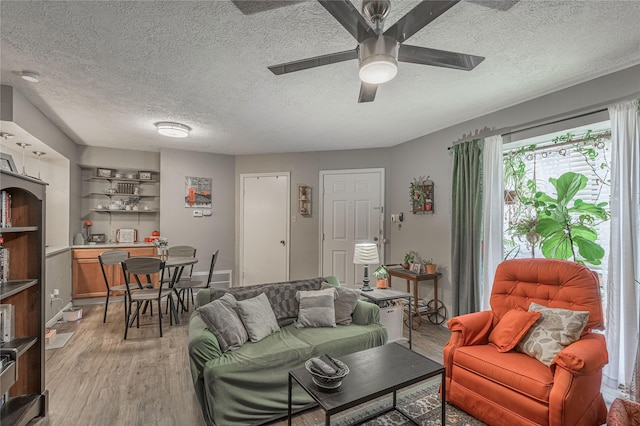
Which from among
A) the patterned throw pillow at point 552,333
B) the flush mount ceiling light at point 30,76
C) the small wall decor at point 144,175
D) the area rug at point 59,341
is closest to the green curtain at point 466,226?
the patterned throw pillow at point 552,333

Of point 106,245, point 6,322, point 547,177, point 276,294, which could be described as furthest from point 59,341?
point 547,177

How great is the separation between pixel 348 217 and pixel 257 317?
2.96 m

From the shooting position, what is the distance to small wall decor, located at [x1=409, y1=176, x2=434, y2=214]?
4238mm

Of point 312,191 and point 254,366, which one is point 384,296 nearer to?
point 254,366

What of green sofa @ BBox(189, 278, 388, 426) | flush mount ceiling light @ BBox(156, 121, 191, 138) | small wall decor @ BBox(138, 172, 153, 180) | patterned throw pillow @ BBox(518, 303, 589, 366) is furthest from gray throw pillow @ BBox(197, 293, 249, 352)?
small wall decor @ BBox(138, 172, 153, 180)

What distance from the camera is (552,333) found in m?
2.05

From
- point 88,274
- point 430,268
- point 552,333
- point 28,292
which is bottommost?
point 88,274

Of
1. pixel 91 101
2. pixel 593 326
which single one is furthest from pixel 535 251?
pixel 91 101

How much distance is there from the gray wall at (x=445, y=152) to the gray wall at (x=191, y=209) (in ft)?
9.59

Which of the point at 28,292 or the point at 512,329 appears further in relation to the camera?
the point at 512,329

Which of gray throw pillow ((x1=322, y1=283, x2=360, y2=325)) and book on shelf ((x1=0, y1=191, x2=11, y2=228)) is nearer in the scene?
book on shelf ((x1=0, y1=191, x2=11, y2=228))

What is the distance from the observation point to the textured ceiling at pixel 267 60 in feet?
5.90

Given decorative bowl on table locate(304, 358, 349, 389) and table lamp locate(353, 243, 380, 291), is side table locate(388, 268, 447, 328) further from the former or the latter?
decorative bowl on table locate(304, 358, 349, 389)

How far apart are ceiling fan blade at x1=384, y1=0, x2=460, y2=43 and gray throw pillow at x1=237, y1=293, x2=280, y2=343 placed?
7.03ft
